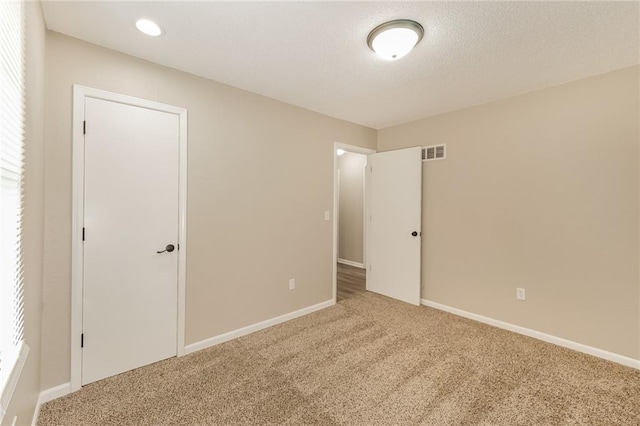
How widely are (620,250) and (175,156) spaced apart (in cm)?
390

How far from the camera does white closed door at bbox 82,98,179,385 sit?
206 cm

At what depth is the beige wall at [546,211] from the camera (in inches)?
93.9

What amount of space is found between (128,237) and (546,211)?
3.80 m

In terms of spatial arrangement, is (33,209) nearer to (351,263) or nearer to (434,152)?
(434,152)

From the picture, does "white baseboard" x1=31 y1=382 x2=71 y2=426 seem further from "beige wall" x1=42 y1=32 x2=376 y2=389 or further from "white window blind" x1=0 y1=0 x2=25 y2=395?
"white window blind" x1=0 y1=0 x2=25 y2=395

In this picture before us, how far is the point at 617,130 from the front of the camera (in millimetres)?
2389

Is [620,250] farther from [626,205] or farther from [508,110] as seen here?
[508,110]

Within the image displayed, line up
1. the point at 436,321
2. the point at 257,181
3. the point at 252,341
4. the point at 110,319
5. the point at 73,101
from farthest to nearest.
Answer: the point at 436,321
the point at 257,181
the point at 252,341
the point at 110,319
the point at 73,101

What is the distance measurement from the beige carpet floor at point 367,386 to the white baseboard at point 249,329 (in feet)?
0.26

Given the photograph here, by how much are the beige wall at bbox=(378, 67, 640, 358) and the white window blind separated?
370 centimetres

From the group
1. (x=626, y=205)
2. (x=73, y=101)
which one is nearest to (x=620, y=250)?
(x=626, y=205)

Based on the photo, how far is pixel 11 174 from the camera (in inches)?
48.3

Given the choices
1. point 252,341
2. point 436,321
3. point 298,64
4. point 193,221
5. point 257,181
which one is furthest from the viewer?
point 436,321

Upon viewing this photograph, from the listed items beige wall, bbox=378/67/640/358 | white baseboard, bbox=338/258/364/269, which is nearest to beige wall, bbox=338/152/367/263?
white baseboard, bbox=338/258/364/269
